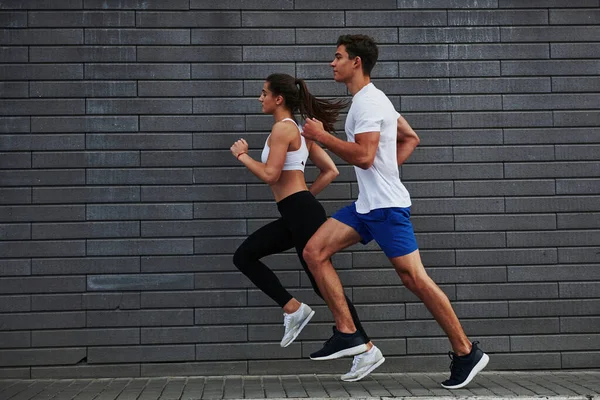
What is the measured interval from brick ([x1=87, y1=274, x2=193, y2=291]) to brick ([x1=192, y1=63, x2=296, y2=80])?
1.56 m

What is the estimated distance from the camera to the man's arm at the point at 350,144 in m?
5.30

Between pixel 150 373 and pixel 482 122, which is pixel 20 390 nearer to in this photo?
pixel 150 373

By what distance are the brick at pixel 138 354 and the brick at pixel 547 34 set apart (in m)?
3.52

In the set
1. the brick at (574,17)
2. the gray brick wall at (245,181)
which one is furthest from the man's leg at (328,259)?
the brick at (574,17)

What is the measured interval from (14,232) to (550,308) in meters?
4.17

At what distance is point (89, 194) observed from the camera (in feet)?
21.3

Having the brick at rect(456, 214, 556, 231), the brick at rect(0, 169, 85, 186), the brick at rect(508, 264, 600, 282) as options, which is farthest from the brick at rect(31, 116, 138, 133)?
the brick at rect(508, 264, 600, 282)

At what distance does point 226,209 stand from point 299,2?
1.72m

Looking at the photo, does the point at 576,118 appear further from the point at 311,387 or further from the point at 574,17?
the point at 311,387

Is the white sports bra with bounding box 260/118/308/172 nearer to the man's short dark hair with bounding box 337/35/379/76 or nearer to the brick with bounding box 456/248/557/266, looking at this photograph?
the man's short dark hair with bounding box 337/35/379/76

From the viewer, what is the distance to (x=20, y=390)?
19.3 feet

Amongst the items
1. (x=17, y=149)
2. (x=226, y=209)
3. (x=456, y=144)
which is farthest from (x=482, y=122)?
(x=17, y=149)

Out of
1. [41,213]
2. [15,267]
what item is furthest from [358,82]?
[15,267]

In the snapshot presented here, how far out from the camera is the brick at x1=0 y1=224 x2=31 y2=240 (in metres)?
6.42
